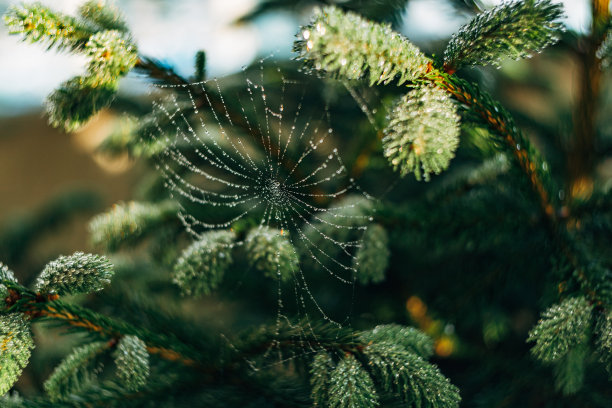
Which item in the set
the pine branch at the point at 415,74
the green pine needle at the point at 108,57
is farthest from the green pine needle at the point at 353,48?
the green pine needle at the point at 108,57

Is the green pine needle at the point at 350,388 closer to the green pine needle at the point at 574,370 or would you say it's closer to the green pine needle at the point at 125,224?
the green pine needle at the point at 574,370

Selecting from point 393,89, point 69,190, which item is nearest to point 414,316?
point 393,89

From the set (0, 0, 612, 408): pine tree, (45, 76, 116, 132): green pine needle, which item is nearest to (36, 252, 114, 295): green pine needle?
(0, 0, 612, 408): pine tree

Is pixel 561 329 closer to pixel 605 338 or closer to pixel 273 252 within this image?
pixel 605 338

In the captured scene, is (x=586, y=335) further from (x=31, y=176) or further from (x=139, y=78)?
(x=31, y=176)

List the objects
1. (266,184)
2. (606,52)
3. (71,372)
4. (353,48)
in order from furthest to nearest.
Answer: (266,184), (606,52), (71,372), (353,48)

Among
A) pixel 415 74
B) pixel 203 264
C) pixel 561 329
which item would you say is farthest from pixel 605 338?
pixel 203 264

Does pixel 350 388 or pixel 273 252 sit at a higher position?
pixel 273 252
